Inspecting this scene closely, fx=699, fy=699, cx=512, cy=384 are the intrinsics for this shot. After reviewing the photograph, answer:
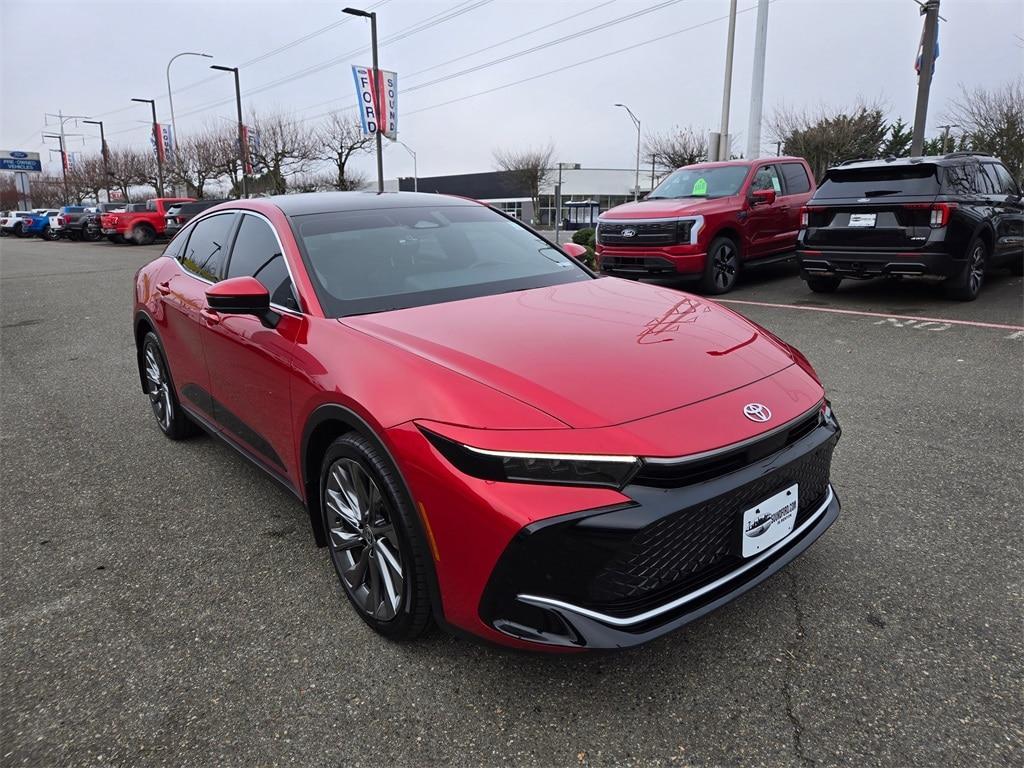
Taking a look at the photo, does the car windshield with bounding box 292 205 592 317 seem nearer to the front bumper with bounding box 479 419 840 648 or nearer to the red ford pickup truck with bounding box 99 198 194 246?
the front bumper with bounding box 479 419 840 648

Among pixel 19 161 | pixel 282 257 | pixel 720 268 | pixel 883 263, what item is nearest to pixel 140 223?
pixel 720 268

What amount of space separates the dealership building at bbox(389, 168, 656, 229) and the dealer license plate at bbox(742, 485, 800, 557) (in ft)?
197

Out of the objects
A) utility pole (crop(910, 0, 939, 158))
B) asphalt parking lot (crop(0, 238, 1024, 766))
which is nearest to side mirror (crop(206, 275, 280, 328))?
asphalt parking lot (crop(0, 238, 1024, 766))

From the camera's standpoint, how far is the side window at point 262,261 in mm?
3027

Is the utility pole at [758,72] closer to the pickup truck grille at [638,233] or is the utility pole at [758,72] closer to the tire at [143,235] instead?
the pickup truck grille at [638,233]

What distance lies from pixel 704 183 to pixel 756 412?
29.7ft

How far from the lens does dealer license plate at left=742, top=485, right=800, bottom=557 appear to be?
84.4 inches

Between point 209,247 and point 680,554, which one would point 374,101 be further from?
point 680,554

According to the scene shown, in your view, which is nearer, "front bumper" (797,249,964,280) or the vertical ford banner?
"front bumper" (797,249,964,280)

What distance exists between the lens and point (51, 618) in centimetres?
270

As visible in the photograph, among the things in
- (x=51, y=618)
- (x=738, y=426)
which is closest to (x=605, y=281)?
(x=738, y=426)

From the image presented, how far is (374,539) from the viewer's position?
2.41 m

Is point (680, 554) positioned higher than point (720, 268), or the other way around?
point (720, 268)

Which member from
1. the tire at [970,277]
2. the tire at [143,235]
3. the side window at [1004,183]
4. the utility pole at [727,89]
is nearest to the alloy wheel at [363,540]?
the tire at [970,277]
